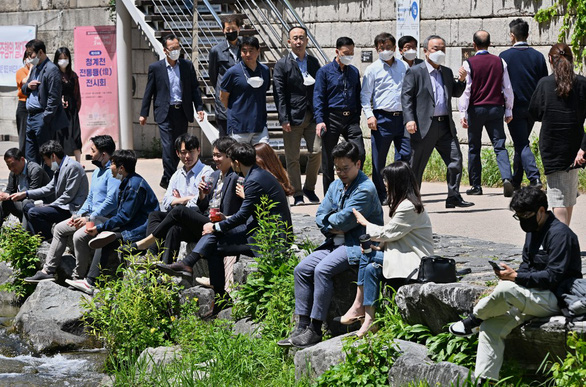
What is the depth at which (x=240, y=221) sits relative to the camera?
341 inches

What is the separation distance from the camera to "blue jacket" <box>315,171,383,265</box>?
23.9 feet

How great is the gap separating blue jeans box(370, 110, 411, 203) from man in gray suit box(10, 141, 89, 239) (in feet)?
10.0

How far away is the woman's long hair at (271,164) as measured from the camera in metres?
9.22

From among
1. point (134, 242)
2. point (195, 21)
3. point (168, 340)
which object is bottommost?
point (168, 340)

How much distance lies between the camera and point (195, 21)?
15102mm

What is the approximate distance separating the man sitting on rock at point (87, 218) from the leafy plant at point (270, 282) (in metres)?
2.06

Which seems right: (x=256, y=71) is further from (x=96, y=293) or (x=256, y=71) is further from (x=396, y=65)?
(x=96, y=293)

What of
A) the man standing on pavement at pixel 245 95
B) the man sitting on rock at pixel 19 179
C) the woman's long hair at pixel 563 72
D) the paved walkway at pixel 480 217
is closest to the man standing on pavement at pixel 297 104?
the man standing on pavement at pixel 245 95

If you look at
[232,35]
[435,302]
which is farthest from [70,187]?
[435,302]

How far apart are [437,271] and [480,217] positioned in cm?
411

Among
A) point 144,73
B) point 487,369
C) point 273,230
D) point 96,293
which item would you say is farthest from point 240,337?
point 144,73

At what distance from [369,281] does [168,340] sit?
2.45 m

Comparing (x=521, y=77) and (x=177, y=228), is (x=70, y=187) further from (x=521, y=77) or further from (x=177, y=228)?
(x=521, y=77)

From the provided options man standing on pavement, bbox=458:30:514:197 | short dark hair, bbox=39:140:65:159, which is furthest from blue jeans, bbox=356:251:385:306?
short dark hair, bbox=39:140:65:159
